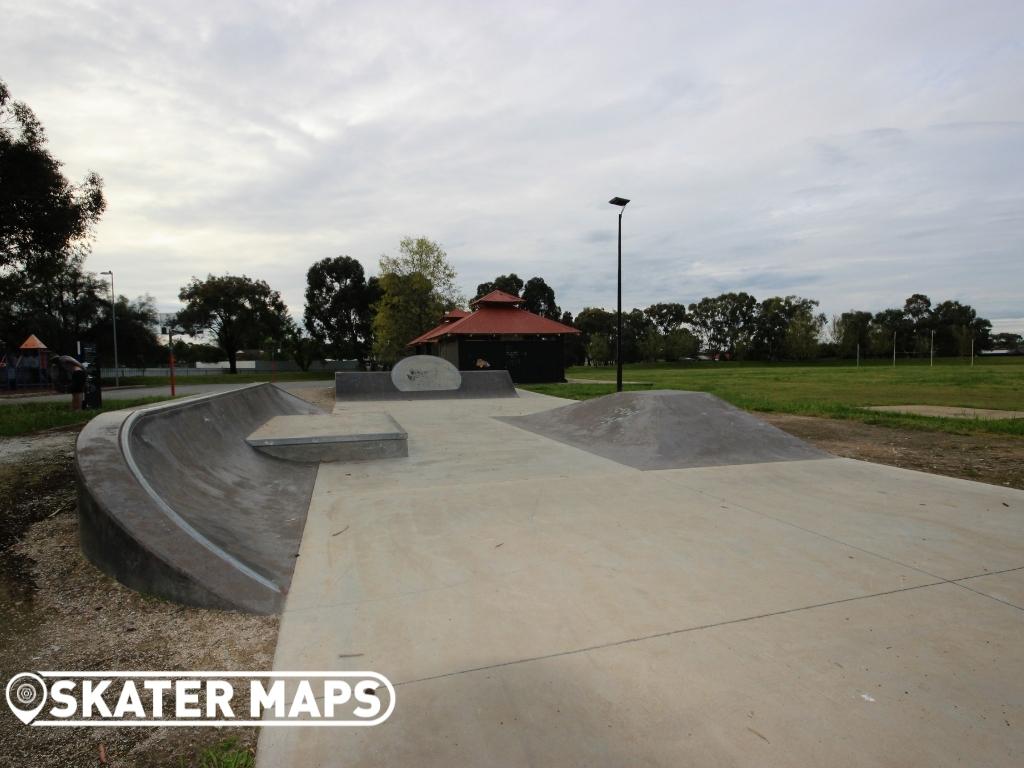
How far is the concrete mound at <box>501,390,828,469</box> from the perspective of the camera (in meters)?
7.33

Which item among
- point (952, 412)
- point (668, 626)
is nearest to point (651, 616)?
point (668, 626)

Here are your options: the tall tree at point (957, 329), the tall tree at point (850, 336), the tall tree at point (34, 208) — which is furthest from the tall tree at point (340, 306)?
the tall tree at point (957, 329)

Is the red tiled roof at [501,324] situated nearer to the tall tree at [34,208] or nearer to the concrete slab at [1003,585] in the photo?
the tall tree at [34,208]

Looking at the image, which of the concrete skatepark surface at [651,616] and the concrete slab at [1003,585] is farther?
the concrete slab at [1003,585]

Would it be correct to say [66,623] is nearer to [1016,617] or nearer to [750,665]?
[750,665]

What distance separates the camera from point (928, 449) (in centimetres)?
821

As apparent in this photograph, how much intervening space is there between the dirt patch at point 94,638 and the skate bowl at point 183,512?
146mm

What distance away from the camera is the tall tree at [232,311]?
182 ft

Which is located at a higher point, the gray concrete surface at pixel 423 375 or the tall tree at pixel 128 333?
the tall tree at pixel 128 333

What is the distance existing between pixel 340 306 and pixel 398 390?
41146 mm

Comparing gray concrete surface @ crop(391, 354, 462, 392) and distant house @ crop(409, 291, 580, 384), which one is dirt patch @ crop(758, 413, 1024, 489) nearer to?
gray concrete surface @ crop(391, 354, 462, 392)

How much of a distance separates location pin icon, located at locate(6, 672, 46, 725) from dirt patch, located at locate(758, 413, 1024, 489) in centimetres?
837

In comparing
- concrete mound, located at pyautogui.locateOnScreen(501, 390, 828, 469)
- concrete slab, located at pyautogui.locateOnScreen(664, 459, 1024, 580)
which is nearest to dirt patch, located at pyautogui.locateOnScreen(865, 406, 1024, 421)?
concrete mound, located at pyautogui.locateOnScreen(501, 390, 828, 469)

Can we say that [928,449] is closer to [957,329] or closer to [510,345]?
[510,345]
